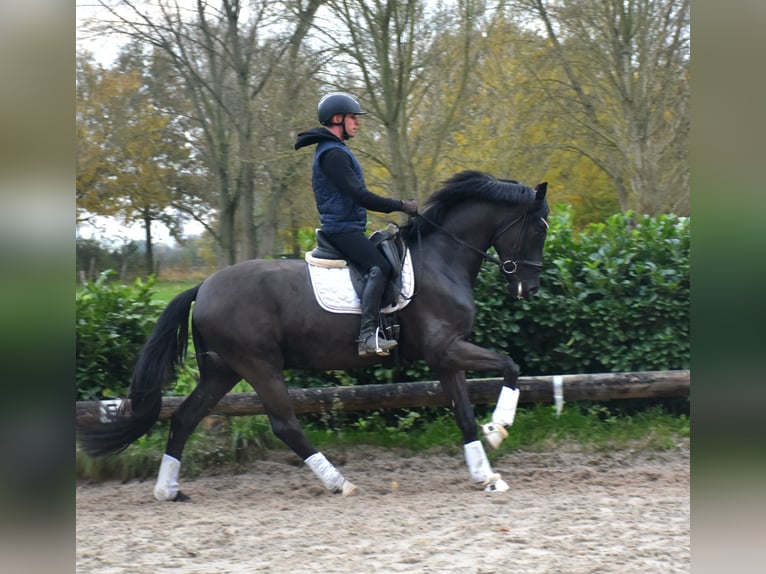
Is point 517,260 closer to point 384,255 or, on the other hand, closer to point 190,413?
point 384,255

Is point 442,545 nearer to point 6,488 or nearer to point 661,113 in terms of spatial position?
point 6,488

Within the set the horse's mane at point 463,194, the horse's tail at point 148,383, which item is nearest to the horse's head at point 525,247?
the horse's mane at point 463,194

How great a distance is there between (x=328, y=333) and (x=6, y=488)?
14.7 feet

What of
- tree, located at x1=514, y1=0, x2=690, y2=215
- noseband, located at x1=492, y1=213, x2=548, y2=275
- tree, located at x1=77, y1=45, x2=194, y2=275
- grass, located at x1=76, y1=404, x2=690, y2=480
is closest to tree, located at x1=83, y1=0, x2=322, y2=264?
tree, located at x1=77, y1=45, x2=194, y2=275

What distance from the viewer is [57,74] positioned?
1.40 meters

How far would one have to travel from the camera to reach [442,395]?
22.1 ft

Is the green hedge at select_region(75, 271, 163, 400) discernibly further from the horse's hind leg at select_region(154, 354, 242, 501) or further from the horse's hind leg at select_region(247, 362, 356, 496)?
the horse's hind leg at select_region(247, 362, 356, 496)

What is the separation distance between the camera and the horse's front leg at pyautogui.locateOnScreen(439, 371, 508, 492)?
588 centimetres

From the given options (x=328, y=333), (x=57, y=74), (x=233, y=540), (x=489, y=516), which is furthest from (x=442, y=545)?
(x=57, y=74)

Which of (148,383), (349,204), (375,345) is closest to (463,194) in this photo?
(349,204)

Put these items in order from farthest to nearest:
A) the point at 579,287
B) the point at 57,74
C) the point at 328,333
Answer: the point at 579,287, the point at 328,333, the point at 57,74

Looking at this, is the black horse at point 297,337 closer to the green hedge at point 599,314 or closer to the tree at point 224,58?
the green hedge at point 599,314

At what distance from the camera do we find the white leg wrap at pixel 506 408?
5.70m

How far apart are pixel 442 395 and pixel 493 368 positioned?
3.18 ft
